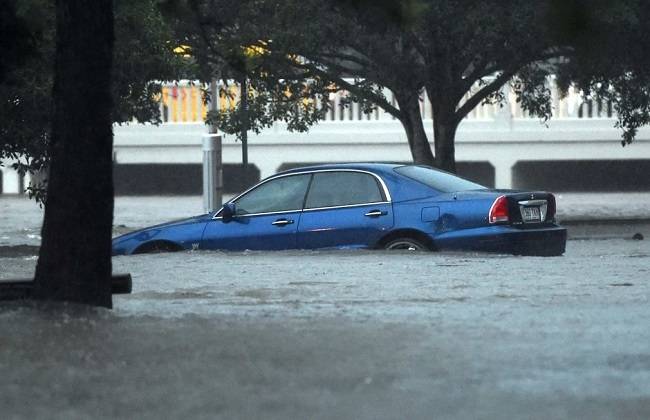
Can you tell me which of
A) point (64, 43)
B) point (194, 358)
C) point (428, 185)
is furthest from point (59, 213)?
point (428, 185)

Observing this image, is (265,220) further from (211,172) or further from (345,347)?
(211,172)

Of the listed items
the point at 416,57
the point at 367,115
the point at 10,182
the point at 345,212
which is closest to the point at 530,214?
the point at 345,212

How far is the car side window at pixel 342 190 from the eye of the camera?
1639cm

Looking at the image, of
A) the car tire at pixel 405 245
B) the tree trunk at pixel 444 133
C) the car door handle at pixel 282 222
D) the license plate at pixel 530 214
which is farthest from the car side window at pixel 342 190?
the tree trunk at pixel 444 133

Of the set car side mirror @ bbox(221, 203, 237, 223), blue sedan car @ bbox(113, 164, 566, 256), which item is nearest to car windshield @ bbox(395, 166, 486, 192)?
blue sedan car @ bbox(113, 164, 566, 256)

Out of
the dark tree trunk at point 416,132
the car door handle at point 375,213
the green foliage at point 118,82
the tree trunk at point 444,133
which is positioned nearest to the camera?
the car door handle at point 375,213

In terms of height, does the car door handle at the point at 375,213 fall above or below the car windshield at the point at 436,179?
below

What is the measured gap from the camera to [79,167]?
10.5 meters

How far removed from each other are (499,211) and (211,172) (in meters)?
11.5

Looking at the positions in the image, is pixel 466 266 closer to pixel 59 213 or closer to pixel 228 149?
pixel 59 213

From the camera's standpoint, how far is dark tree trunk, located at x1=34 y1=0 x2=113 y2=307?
10.5 metres

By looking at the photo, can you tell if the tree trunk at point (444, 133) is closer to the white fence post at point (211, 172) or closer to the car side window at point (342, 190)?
the white fence post at point (211, 172)

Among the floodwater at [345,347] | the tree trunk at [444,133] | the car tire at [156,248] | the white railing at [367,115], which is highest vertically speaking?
the white railing at [367,115]

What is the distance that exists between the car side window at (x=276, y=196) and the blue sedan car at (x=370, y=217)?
0.01 meters
